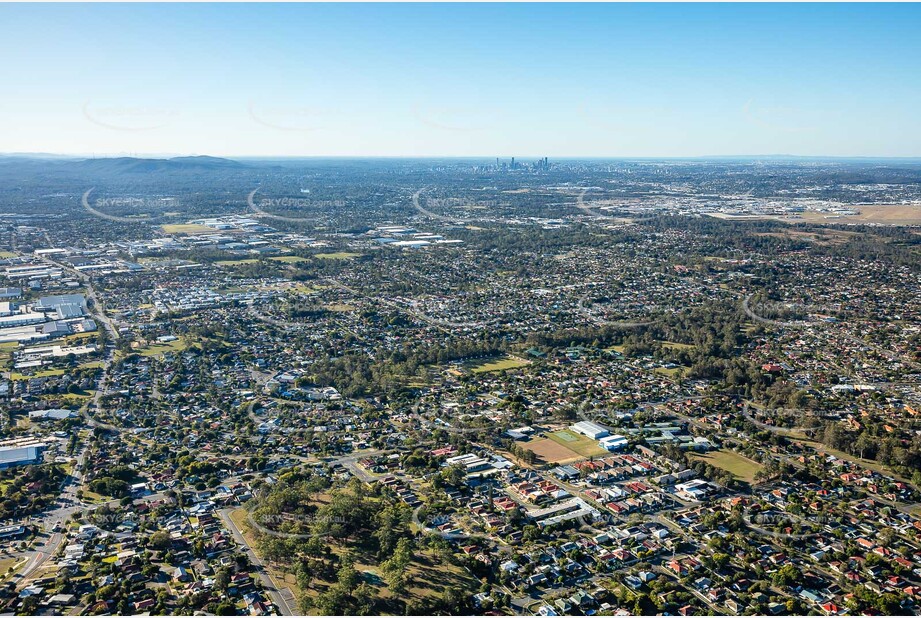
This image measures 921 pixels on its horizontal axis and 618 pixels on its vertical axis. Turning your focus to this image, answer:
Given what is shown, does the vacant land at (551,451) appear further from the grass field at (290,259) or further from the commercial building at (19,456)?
the grass field at (290,259)

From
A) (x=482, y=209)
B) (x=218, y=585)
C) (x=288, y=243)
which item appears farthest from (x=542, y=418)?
(x=482, y=209)

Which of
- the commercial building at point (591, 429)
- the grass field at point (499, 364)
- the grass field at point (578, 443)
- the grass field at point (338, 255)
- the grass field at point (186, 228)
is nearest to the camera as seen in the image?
the grass field at point (578, 443)

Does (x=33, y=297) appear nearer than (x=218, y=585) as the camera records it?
No

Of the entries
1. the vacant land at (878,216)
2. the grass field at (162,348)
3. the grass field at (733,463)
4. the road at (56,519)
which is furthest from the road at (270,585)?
the vacant land at (878,216)

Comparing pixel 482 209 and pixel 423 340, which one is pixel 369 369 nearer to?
pixel 423 340

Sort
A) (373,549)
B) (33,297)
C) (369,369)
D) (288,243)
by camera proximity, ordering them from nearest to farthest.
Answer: (373,549)
(369,369)
(33,297)
(288,243)

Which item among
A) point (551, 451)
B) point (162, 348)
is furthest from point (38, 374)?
point (551, 451)

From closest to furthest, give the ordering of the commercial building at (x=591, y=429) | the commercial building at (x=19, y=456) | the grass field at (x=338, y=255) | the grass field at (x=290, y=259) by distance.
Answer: the commercial building at (x=19, y=456), the commercial building at (x=591, y=429), the grass field at (x=290, y=259), the grass field at (x=338, y=255)

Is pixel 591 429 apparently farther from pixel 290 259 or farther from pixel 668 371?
pixel 290 259

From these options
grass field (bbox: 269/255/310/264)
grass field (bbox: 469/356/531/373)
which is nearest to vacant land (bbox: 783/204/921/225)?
grass field (bbox: 269/255/310/264)
